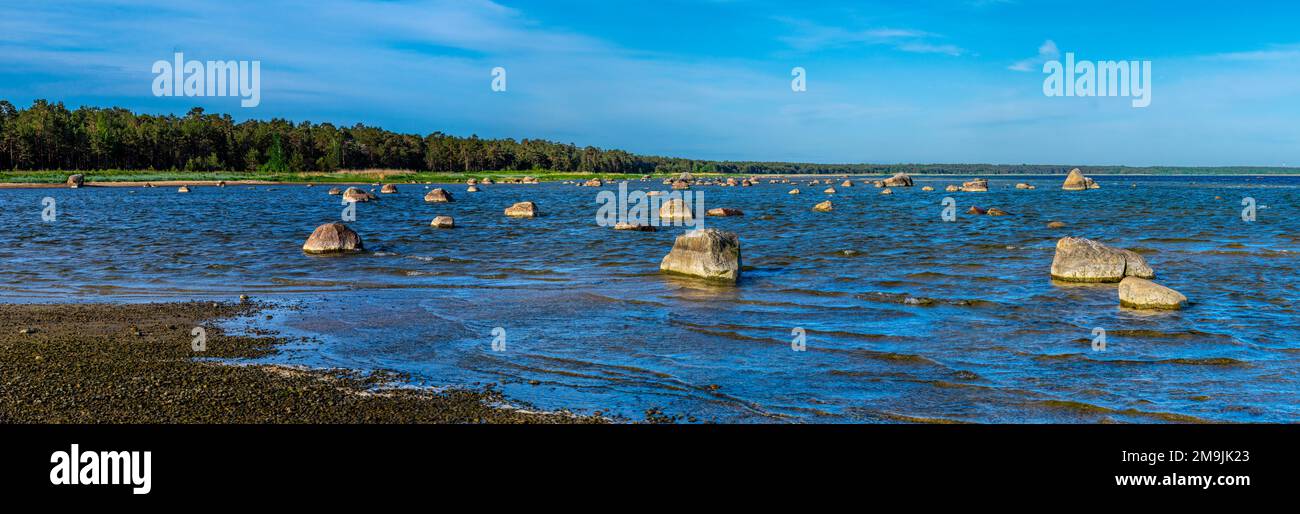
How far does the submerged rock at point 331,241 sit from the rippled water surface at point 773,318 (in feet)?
2.82

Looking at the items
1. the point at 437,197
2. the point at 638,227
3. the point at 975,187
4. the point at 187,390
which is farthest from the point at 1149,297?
the point at 975,187

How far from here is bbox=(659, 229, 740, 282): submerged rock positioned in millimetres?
19625

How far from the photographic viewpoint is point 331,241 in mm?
26281

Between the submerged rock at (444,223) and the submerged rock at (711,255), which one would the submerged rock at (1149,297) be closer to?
the submerged rock at (711,255)

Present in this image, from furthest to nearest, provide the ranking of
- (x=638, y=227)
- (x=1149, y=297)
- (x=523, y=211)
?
(x=523, y=211) < (x=638, y=227) < (x=1149, y=297)

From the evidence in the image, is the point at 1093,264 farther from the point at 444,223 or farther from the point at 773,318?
the point at 444,223

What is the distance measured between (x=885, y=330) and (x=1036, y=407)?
4763 millimetres

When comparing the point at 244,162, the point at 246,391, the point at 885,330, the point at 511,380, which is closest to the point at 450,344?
the point at 511,380

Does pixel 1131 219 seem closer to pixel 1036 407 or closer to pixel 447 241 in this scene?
pixel 447 241

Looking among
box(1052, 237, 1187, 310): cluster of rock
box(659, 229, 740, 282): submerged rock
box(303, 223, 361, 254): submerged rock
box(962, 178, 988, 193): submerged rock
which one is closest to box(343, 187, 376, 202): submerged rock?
box(303, 223, 361, 254): submerged rock

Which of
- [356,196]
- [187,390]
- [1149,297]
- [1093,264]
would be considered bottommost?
[187,390]

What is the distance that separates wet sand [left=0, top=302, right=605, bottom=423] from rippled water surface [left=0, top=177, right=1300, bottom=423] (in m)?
0.69

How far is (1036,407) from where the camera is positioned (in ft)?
30.6

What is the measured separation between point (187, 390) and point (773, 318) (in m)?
9.13
